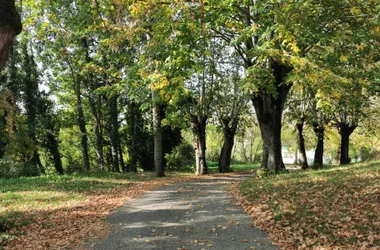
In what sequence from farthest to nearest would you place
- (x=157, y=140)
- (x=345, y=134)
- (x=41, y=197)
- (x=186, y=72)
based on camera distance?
(x=345, y=134)
(x=157, y=140)
(x=41, y=197)
(x=186, y=72)

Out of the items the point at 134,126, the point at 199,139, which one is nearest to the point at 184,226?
the point at 199,139

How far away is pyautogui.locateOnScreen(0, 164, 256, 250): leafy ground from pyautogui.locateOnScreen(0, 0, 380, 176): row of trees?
2.50 m

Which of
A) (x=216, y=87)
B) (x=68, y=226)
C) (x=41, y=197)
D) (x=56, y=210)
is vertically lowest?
(x=68, y=226)

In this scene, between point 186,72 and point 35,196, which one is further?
point 35,196

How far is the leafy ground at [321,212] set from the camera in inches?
225

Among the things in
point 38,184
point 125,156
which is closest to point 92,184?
point 38,184

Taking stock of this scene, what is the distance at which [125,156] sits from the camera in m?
44.4

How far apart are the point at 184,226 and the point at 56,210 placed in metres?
4.46

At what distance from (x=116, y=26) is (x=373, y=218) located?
7.99 meters

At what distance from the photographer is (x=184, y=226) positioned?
23.5 ft

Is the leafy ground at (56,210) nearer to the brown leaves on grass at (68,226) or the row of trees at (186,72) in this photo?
the brown leaves on grass at (68,226)

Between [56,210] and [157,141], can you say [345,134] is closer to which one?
[157,141]

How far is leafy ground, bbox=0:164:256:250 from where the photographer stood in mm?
6801

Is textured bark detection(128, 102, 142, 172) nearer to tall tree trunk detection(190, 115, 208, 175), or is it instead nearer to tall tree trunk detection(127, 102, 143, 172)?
tall tree trunk detection(127, 102, 143, 172)
